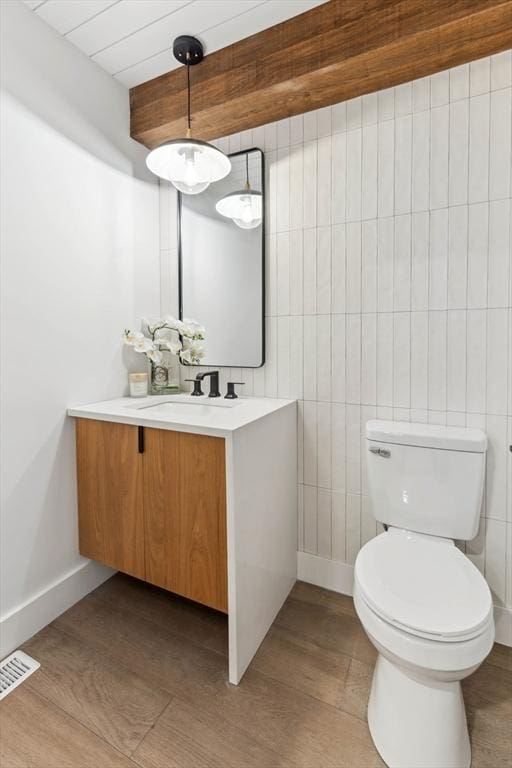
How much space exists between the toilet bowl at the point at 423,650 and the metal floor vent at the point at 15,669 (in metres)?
1.18

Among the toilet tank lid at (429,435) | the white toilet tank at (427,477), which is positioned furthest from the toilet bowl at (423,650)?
the toilet tank lid at (429,435)

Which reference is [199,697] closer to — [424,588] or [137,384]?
[424,588]

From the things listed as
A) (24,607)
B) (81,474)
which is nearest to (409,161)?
(81,474)

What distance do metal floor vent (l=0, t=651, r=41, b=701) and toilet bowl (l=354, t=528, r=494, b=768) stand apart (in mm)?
1181

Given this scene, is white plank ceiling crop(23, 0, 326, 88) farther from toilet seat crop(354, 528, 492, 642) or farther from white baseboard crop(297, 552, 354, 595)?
white baseboard crop(297, 552, 354, 595)

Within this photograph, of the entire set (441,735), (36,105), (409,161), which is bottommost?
(441,735)

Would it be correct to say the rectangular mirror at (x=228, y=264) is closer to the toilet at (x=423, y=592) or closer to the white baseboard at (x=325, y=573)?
the toilet at (x=423, y=592)

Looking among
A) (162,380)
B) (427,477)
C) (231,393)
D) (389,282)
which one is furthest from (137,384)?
(427,477)

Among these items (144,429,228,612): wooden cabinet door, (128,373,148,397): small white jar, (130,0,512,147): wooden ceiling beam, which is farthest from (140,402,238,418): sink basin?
(130,0,512,147): wooden ceiling beam

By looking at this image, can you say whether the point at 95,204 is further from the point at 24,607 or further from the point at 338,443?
the point at 24,607

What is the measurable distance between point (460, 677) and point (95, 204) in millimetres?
2165

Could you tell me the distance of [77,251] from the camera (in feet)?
5.53

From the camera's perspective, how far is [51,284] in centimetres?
158

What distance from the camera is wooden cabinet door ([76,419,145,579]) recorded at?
1.53 metres
